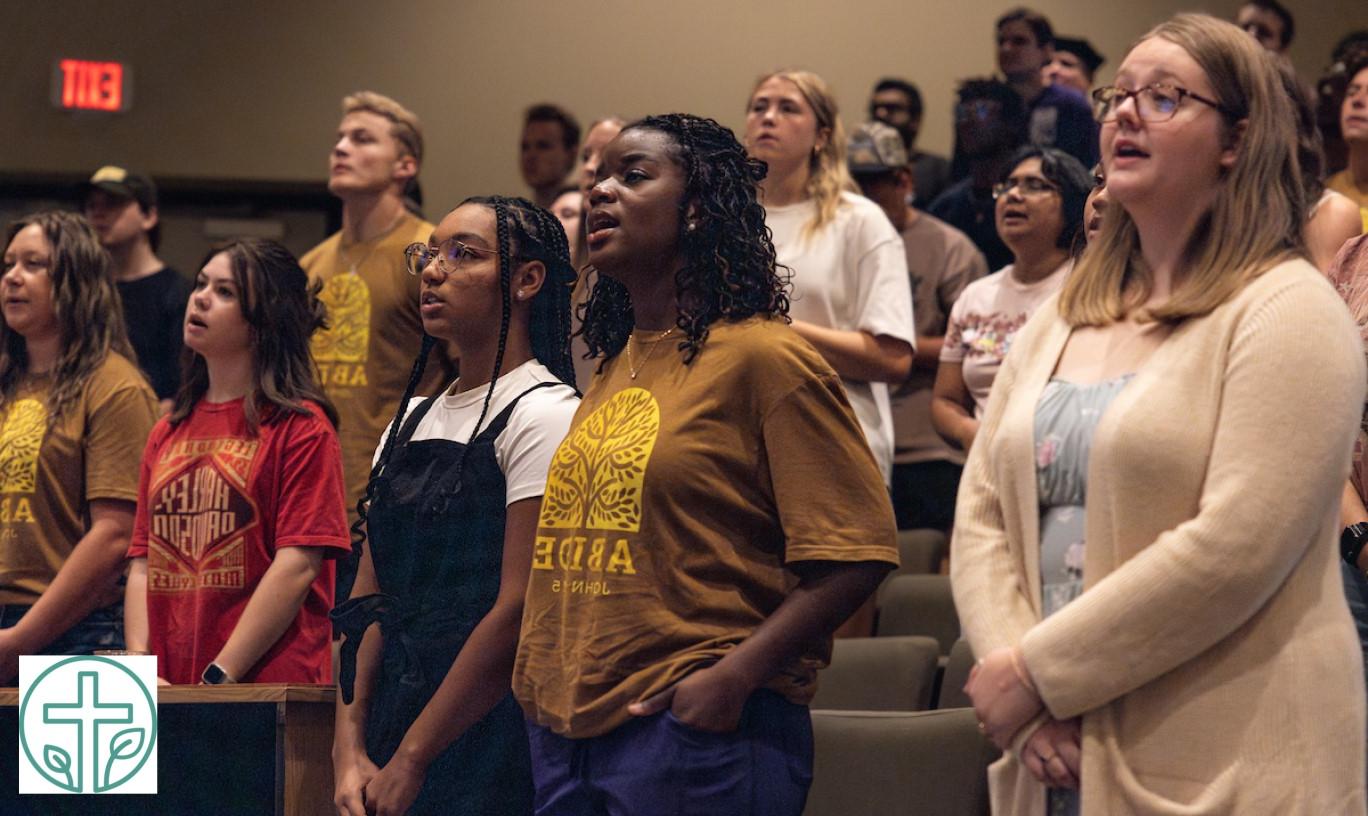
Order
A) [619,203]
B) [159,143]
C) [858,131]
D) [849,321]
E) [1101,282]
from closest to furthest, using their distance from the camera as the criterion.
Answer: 1. [1101,282]
2. [619,203]
3. [849,321]
4. [858,131]
5. [159,143]

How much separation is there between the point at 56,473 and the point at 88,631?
13.6 inches

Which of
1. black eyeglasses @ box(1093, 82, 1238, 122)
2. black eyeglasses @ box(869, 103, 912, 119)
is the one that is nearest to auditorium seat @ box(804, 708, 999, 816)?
black eyeglasses @ box(1093, 82, 1238, 122)

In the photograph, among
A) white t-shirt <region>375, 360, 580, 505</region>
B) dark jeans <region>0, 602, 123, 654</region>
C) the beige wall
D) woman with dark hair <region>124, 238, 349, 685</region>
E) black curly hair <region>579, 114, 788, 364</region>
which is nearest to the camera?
black curly hair <region>579, 114, 788, 364</region>

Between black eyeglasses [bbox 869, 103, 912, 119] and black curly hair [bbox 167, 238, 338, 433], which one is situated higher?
black eyeglasses [bbox 869, 103, 912, 119]

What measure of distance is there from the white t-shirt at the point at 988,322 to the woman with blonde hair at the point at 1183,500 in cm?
209

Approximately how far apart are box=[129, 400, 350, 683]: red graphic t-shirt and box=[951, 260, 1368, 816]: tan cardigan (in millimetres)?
1757

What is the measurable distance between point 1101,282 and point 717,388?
1.76 ft

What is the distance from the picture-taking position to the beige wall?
307 inches

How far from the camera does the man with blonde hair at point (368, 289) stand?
4.24 metres

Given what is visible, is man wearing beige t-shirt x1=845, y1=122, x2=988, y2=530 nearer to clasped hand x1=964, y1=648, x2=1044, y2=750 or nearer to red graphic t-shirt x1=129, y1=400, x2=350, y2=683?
red graphic t-shirt x1=129, y1=400, x2=350, y2=683

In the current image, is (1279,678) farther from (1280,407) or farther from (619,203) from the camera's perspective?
(619,203)

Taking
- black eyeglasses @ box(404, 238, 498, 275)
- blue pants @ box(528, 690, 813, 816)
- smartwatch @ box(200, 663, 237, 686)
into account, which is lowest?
smartwatch @ box(200, 663, 237, 686)

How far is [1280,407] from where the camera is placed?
178 cm

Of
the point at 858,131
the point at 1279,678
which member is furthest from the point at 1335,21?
the point at 1279,678
